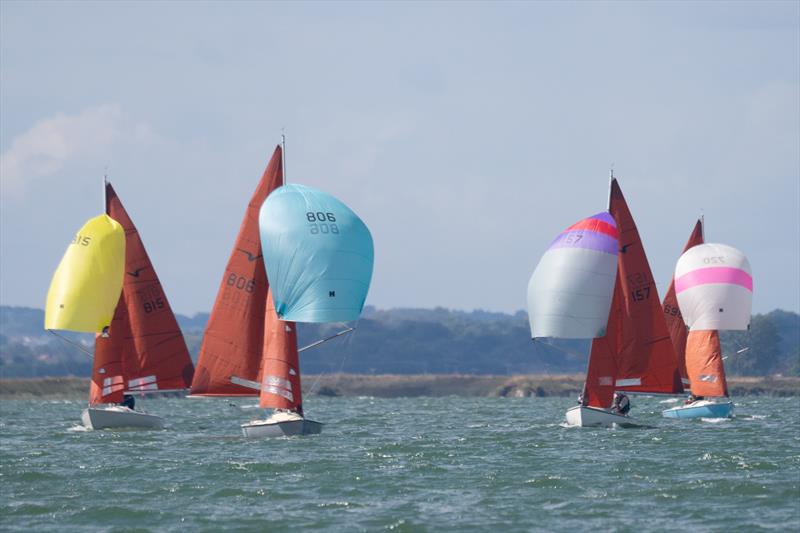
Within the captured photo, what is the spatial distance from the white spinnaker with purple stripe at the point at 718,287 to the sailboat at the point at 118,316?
24.3 meters

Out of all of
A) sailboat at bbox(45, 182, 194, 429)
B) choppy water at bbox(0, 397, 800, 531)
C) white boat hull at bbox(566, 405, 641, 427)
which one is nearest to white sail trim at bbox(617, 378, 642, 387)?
white boat hull at bbox(566, 405, 641, 427)

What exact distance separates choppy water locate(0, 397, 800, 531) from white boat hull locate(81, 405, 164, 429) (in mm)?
541

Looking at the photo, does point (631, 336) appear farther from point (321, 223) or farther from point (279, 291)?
point (279, 291)

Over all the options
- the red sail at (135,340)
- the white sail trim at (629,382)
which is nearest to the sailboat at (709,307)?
the white sail trim at (629,382)

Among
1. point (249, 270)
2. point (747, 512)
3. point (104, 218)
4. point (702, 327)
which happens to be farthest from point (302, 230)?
point (702, 327)

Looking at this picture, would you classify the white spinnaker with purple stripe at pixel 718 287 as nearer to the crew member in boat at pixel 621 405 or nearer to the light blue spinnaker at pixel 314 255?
the crew member in boat at pixel 621 405

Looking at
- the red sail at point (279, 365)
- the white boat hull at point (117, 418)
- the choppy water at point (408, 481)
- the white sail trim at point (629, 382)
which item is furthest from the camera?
the white boat hull at point (117, 418)

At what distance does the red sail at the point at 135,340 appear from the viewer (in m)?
58.0

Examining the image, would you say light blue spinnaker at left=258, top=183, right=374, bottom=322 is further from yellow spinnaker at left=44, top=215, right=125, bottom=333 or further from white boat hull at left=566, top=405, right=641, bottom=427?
white boat hull at left=566, top=405, right=641, bottom=427

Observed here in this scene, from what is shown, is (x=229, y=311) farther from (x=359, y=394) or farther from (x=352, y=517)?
(x=359, y=394)

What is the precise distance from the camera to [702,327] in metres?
67.8

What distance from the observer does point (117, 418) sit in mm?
58312

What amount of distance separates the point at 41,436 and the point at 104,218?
10.7m

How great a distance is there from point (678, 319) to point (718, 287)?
5236mm
